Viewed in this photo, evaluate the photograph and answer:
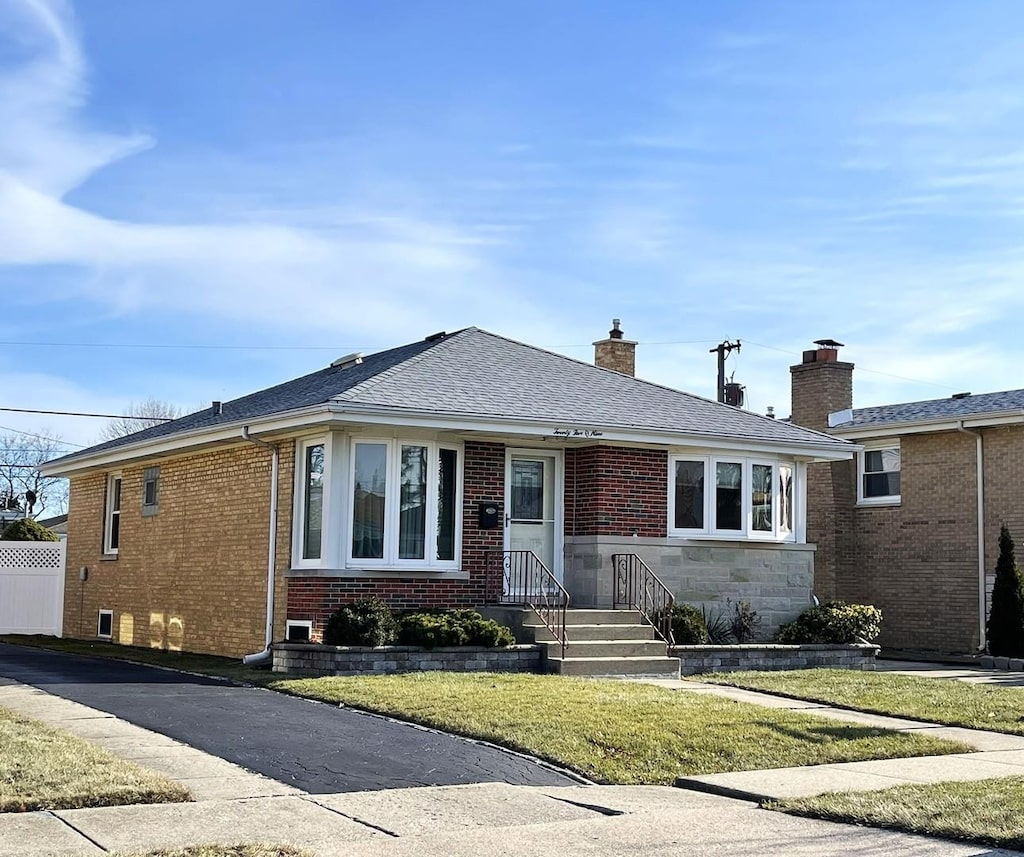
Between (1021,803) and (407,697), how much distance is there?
19.7 ft

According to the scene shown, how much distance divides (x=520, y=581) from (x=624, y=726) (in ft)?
24.0

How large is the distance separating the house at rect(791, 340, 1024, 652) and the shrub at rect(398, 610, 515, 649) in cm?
1152

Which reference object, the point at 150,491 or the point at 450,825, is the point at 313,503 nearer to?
the point at 150,491

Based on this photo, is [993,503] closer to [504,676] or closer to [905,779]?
[504,676]

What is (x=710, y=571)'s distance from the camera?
19.3 metres

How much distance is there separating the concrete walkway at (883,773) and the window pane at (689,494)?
7235mm

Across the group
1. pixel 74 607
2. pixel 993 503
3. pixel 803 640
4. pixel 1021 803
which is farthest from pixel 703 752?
pixel 74 607

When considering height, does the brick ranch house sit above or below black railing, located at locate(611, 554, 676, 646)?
above

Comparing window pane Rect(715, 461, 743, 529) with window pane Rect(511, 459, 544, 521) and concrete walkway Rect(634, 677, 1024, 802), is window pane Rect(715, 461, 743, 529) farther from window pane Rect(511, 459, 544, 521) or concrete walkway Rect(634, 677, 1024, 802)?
concrete walkway Rect(634, 677, 1024, 802)

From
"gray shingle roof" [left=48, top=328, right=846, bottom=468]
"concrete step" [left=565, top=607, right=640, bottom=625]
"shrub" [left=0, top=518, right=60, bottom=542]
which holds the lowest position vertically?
"concrete step" [left=565, top=607, right=640, bottom=625]

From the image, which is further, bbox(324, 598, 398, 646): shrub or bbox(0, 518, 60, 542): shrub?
bbox(0, 518, 60, 542): shrub

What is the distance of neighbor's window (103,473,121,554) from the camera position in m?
23.8

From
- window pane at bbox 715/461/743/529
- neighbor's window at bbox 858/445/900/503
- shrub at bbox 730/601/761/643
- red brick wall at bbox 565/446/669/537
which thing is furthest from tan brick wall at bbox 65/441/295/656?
neighbor's window at bbox 858/445/900/503

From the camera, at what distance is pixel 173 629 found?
2075 centimetres
